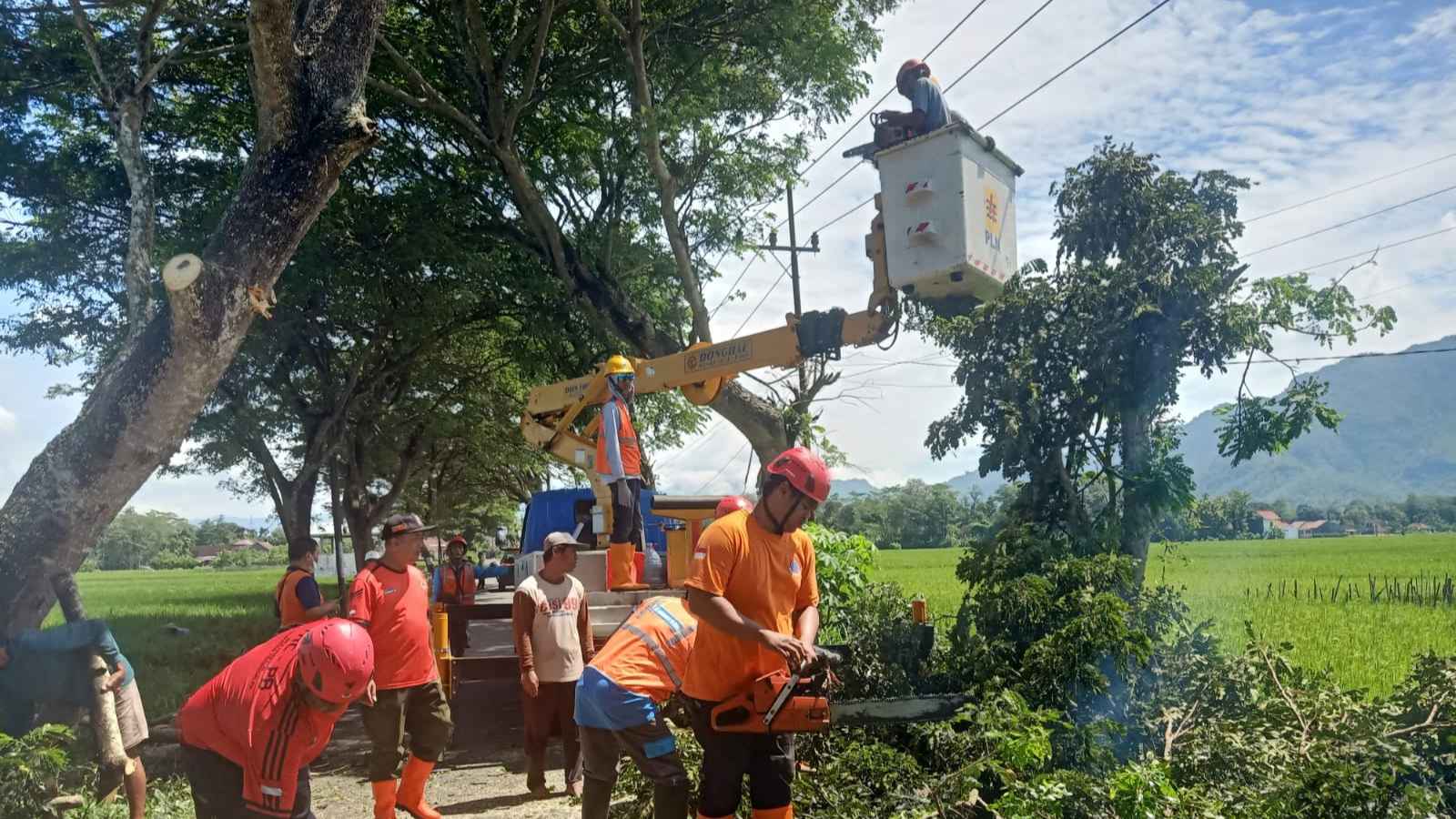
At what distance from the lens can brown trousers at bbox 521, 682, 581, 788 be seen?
260 inches

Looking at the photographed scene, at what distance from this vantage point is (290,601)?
6762mm

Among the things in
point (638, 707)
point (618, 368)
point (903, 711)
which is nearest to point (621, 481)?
point (618, 368)

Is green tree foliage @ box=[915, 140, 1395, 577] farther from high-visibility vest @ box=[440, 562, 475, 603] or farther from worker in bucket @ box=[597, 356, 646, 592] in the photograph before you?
high-visibility vest @ box=[440, 562, 475, 603]

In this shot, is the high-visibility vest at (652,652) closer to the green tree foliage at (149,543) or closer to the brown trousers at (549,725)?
the brown trousers at (549,725)

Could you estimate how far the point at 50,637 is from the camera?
5465 millimetres

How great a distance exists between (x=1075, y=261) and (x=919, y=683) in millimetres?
3467

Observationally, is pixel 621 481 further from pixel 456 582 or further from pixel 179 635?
pixel 179 635

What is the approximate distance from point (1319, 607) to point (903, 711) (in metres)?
14.3

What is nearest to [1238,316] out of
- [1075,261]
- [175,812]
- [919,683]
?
[1075,261]

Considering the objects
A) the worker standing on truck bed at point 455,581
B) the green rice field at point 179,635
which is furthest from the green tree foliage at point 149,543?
the worker standing on truck bed at point 455,581

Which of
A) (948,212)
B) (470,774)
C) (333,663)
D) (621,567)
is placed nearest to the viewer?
(333,663)

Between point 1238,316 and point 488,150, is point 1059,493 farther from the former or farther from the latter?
point 488,150

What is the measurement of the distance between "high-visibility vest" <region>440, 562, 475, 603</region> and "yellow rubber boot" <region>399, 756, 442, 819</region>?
6154 millimetres

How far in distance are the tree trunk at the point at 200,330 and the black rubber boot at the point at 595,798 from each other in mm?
3106
